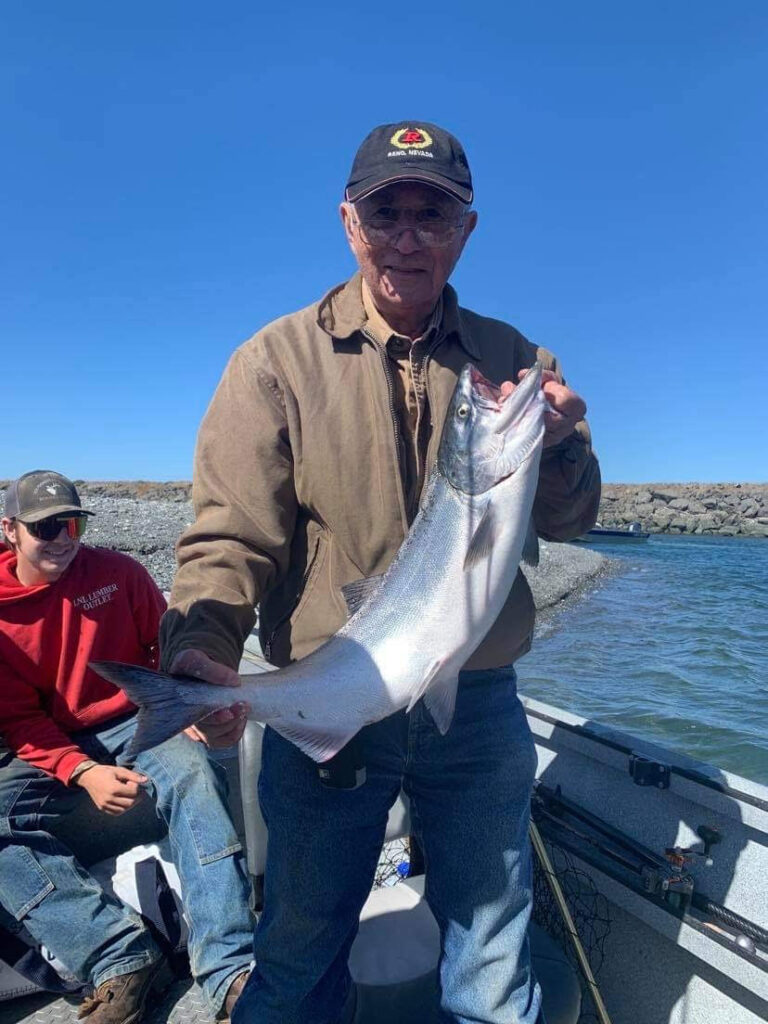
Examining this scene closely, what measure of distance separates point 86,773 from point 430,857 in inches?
78.9

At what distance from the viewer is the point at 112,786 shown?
3764 millimetres

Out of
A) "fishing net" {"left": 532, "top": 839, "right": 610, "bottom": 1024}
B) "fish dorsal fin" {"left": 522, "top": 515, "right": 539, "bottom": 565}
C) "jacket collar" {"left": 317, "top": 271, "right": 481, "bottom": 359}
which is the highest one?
"jacket collar" {"left": 317, "top": 271, "right": 481, "bottom": 359}

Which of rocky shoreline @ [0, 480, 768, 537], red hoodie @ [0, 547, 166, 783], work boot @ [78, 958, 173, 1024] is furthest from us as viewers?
rocky shoreline @ [0, 480, 768, 537]

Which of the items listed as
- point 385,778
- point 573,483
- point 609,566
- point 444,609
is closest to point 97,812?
point 385,778

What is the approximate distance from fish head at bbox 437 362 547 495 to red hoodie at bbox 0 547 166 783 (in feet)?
8.91

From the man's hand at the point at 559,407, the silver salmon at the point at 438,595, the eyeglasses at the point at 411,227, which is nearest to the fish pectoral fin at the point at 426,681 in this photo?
the silver salmon at the point at 438,595

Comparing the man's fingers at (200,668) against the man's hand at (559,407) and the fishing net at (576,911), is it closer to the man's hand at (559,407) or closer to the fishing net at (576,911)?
the man's hand at (559,407)

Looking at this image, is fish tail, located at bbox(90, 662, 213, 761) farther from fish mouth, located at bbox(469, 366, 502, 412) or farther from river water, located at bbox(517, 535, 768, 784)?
river water, located at bbox(517, 535, 768, 784)

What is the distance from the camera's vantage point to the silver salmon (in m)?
2.50

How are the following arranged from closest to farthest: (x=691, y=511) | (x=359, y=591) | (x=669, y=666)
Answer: (x=359, y=591) < (x=669, y=666) < (x=691, y=511)

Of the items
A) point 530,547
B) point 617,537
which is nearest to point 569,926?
point 530,547

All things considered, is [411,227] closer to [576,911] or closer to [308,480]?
[308,480]

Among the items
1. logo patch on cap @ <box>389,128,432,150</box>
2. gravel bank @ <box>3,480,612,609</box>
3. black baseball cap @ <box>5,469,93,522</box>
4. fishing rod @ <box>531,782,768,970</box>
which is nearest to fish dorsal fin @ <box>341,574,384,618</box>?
logo patch on cap @ <box>389,128,432,150</box>

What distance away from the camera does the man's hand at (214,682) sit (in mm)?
2342
